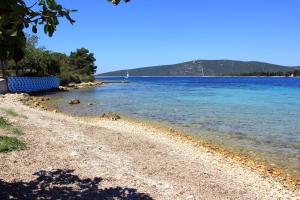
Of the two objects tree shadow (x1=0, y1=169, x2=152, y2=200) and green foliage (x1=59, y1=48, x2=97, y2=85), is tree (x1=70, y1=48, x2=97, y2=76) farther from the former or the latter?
tree shadow (x1=0, y1=169, x2=152, y2=200)

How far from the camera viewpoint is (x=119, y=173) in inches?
409

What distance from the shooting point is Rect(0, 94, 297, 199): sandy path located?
902 centimetres

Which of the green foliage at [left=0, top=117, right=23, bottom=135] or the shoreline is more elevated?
the green foliage at [left=0, top=117, right=23, bottom=135]

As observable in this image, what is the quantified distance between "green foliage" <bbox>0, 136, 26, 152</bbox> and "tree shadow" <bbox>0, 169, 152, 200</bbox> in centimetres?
228

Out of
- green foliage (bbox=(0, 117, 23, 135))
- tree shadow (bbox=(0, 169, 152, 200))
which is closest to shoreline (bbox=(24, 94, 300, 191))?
tree shadow (bbox=(0, 169, 152, 200))

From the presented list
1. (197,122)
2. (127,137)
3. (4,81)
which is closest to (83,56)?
(4,81)

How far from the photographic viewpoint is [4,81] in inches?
1848

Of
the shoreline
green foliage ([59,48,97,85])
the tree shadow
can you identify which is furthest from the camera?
green foliage ([59,48,97,85])

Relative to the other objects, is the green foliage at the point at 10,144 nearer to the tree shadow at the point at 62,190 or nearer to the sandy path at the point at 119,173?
the sandy path at the point at 119,173

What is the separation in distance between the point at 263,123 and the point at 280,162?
→ 11975mm

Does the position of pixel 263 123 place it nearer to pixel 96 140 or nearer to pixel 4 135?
pixel 96 140

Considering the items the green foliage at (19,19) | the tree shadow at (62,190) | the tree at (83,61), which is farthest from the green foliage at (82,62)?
the green foliage at (19,19)

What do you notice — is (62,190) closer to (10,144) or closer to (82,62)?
(10,144)

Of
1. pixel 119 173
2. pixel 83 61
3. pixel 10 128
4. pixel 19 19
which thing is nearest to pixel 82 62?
pixel 83 61
